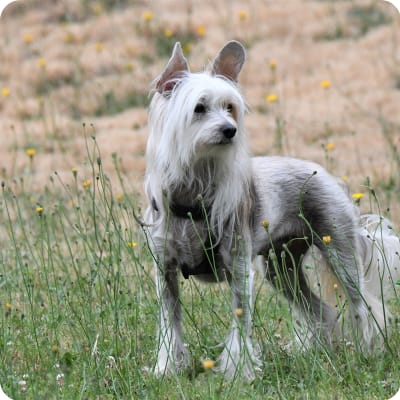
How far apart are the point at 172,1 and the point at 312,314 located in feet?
29.5

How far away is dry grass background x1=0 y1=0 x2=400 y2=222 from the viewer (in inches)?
472

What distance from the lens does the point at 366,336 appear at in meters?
5.87

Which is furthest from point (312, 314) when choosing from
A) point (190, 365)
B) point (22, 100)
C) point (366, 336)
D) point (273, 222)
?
point (22, 100)

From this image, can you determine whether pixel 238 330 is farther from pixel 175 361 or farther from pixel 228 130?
pixel 228 130

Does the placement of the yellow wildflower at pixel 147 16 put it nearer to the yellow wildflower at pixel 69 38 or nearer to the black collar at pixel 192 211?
the yellow wildflower at pixel 69 38

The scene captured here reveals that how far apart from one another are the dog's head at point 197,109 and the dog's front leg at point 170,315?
70cm

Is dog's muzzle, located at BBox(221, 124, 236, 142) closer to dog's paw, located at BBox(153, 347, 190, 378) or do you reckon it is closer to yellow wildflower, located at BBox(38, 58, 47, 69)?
dog's paw, located at BBox(153, 347, 190, 378)

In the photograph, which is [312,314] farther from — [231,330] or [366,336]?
[231,330]

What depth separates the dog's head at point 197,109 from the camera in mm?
5098

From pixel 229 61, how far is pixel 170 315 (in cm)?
161

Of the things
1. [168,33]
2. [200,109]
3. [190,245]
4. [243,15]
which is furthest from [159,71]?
[190,245]

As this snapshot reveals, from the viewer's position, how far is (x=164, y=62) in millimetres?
13375

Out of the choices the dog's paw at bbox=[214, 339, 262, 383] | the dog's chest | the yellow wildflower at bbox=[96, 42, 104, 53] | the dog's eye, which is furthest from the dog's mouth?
the yellow wildflower at bbox=[96, 42, 104, 53]

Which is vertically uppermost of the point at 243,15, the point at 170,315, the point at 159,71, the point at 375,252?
the point at 243,15
